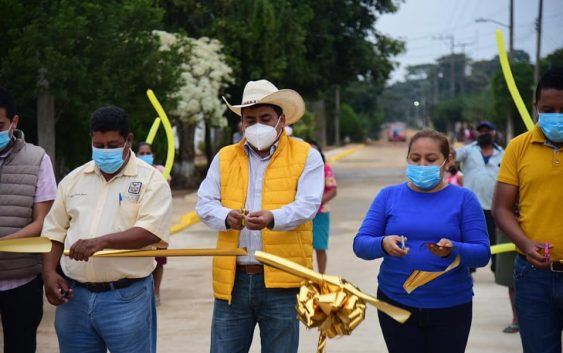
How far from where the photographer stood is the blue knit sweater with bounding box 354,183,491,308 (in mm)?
4398

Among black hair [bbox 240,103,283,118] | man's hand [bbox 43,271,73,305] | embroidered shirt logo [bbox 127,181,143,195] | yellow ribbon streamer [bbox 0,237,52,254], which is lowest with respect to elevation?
man's hand [bbox 43,271,73,305]

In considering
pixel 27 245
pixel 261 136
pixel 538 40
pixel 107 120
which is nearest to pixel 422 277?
pixel 261 136

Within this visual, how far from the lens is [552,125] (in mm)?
4555

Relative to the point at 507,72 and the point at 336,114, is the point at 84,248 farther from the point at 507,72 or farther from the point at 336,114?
the point at 336,114

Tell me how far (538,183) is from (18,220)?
2705 mm

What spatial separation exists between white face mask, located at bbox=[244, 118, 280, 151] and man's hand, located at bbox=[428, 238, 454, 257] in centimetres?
103

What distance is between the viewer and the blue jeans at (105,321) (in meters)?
4.65

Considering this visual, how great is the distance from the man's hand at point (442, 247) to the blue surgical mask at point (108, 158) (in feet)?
5.08

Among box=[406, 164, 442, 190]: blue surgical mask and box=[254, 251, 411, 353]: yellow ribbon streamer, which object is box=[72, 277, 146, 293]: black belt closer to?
box=[254, 251, 411, 353]: yellow ribbon streamer

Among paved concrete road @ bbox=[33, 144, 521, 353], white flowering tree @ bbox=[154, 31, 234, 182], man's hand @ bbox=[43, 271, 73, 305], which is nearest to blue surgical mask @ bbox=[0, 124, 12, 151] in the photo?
man's hand @ bbox=[43, 271, 73, 305]

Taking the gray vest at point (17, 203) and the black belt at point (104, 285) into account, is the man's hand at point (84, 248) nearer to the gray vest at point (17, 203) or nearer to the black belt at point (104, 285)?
the black belt at point (104, 285)

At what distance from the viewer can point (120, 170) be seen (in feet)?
15.6

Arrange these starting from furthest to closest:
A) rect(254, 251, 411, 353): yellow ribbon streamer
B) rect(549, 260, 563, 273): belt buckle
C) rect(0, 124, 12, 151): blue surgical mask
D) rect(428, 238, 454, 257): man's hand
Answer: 1. rect(0, 124, 12, 151): blue surgical mask
2. rect(549, 260, 563, 273): belt buckle
3. rect(428, 238, 454, 257): man's hand
4. rect(254, 251, 411, 353): yellow ribbon streamer

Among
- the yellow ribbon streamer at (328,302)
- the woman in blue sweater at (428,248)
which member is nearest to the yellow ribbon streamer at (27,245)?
the yellow ribbon streamer at (328,302)
